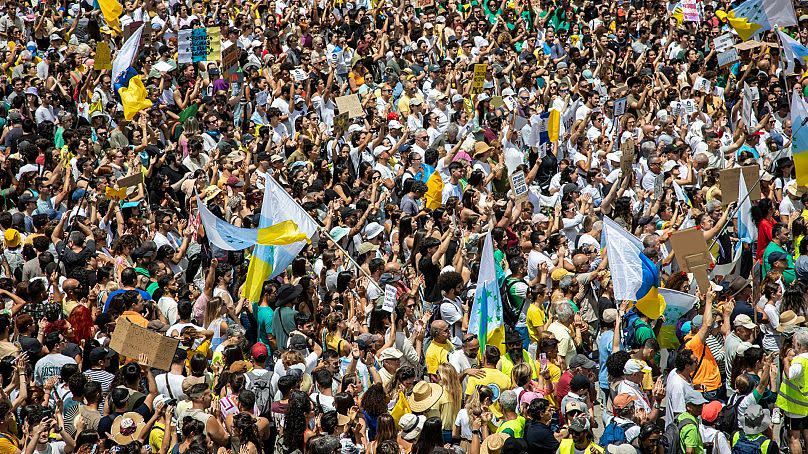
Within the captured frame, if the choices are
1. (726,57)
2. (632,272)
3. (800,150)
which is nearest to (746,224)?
(800,150)

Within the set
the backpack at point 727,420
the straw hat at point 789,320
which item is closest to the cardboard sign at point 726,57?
the straw hat at point 789,320

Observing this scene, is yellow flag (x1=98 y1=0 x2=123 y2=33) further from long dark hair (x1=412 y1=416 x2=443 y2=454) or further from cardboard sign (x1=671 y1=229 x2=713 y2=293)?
long dark hair (x1=412 y1=416 x2=443 y2=454)

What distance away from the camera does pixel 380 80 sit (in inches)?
823

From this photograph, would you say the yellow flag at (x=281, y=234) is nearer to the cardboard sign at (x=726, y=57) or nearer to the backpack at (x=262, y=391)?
the backpack at (x=262, y=391)

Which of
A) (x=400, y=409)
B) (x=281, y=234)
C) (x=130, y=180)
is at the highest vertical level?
(x=400, y=409)

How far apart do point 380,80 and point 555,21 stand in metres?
4.98

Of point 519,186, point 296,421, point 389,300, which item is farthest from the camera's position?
point 519,186

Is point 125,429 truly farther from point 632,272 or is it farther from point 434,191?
point 434,191

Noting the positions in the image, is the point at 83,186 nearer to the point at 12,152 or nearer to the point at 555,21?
the point at 12,152

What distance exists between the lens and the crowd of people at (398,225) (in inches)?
376

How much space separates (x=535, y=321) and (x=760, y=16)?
32.3 ft

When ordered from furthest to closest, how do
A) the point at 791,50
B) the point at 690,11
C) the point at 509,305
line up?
1. the point at 690,11
2. the point at 791,50
3. the point at 509,305

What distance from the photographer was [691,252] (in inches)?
483

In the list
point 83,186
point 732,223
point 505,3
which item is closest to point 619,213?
point 732,223
